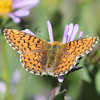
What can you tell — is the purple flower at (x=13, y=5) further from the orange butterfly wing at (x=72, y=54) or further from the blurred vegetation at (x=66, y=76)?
the orange butterfly wing at (x=72, y=54)

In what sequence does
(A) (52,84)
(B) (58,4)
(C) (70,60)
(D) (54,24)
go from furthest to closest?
(B) (58,4) < (D) (54,24) < (A) (52,84) < (C) (70,60)

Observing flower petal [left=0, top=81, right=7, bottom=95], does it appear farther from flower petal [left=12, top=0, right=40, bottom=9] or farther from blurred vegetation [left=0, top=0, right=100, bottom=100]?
flower petal [left=12, top=0, right=40, bottom=9]

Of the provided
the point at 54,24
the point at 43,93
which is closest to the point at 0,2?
the point at 54,24

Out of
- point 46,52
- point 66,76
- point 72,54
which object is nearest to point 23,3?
point 66,76

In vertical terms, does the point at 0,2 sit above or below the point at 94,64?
above

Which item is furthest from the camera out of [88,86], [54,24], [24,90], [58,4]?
[58,4]

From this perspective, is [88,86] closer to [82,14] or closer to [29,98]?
[29,98]
